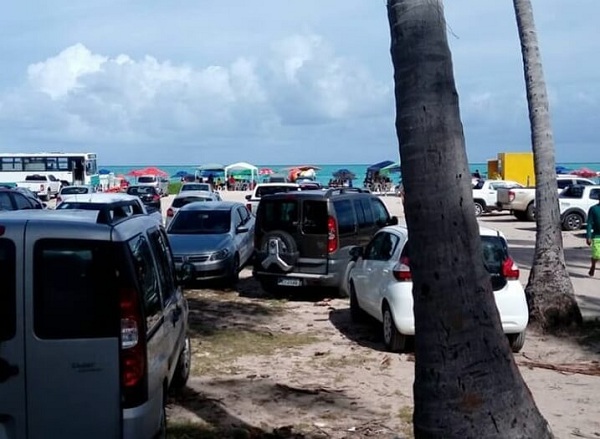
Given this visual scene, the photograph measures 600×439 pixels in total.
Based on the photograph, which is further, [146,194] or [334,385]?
[146,194]

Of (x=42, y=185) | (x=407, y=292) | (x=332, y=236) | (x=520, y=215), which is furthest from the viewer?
(x=42, y=185)

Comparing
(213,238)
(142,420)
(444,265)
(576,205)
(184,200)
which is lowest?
(142,420)

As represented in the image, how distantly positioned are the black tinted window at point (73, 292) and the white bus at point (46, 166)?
59235 millimetres

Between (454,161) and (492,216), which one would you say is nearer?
(454,161)

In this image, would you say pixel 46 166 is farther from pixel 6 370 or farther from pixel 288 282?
pixel 6 370

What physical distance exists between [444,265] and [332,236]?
32.2 feet

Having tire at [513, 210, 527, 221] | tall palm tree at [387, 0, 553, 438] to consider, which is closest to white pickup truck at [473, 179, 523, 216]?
tire at [513, 210, 527, 221]

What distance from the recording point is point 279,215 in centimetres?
1489

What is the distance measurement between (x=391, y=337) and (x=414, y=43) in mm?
6165

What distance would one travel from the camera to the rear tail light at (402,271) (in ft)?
33.1

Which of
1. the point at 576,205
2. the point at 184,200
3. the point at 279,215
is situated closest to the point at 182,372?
the point at 279,215

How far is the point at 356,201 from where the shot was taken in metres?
15.5

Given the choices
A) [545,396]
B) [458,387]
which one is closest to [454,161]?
[458,387]

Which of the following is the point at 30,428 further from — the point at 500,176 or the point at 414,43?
the point at 500,176
